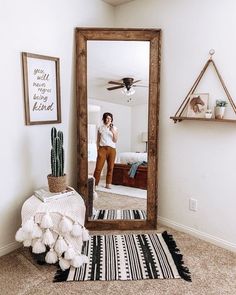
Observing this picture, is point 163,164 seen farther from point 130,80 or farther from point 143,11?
point 143,11

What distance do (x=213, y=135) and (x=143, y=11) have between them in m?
1.44

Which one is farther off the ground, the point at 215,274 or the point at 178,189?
the point at 178,189

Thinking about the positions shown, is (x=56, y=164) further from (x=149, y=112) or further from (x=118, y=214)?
(x=149, y=112)

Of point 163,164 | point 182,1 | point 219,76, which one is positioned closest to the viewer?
point 219,76

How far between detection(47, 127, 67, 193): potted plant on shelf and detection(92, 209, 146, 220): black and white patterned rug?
2.00 ft

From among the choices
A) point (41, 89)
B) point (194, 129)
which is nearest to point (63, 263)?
point (41, 89)

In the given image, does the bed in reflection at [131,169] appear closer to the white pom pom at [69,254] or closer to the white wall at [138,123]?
the white wall at [138,123]

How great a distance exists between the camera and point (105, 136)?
2.56m

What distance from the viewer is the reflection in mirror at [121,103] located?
2490 mm

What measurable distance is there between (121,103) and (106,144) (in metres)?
0.42

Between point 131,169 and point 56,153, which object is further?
point 131,169

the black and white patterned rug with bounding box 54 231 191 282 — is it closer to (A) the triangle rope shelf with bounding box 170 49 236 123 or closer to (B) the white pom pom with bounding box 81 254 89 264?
(B) the white pom pom with bounding box 81 254 89 264

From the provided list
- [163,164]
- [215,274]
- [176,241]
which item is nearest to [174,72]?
[163,164]

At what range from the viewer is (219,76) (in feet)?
7.11
